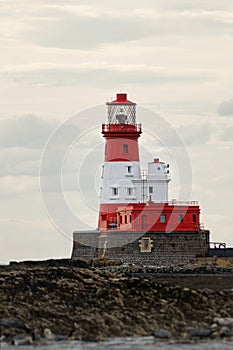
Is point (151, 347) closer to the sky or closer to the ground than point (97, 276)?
closer to the ground

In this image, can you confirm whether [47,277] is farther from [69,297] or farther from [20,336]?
[20,336]

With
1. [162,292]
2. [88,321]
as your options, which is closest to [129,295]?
[162,292]

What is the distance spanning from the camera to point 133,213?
58.1m

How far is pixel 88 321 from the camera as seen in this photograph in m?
30.0

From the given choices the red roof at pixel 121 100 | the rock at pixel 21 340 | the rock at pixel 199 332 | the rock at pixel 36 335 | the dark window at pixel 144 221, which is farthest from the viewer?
the red roof at pixel 121 100

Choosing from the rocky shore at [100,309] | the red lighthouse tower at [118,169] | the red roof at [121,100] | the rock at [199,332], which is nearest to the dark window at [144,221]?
the red lighthouse tower at [118,169]

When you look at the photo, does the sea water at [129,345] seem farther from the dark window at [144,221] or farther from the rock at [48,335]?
the dark window at [144,221]

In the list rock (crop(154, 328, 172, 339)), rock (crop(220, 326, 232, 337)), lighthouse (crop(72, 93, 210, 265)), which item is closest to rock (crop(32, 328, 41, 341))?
rock (crop(154, 328, 172, 339))

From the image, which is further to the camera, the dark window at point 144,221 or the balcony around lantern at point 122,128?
the balcony around lantern at point 122,128

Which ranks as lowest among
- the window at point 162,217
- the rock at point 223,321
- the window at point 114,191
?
the rock at point 223,321

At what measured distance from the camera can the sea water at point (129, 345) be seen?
90.9 feet

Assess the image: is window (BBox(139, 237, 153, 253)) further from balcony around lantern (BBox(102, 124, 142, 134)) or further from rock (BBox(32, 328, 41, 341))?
rock (BBox(32, 328, 41, 341))

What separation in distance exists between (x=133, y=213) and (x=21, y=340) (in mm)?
30043

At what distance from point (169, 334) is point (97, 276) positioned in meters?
7.63
